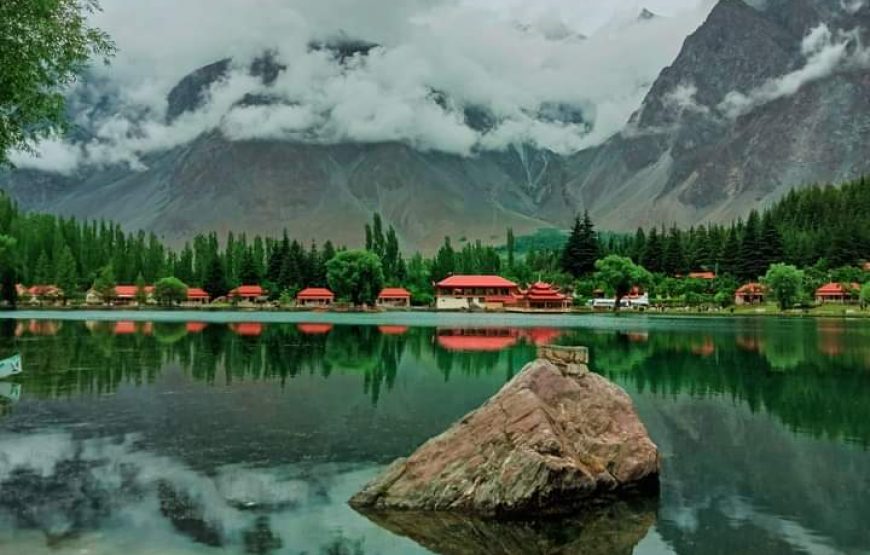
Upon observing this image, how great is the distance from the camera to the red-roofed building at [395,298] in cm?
17688

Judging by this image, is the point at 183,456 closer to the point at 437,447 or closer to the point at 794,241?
the point at 437,447

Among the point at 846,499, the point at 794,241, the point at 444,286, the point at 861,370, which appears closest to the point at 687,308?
the point at 794,241

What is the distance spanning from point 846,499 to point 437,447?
10.4 metres

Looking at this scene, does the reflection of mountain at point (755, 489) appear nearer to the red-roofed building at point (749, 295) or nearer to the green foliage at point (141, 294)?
the red-roofed building at point (749, 295)

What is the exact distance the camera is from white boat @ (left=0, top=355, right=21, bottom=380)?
41875mm

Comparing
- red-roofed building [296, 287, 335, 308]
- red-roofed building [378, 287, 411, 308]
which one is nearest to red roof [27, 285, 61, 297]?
red-roofed building [296, 287, 335, 308]

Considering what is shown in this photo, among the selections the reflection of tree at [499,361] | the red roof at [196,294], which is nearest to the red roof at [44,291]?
the red roof at [196,294]

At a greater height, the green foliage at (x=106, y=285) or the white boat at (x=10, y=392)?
the green foliage at (x=106, y=285)

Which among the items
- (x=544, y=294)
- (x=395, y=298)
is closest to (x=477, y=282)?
(x=395, y=298)

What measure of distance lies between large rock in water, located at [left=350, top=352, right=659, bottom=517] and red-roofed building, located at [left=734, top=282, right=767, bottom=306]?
138m

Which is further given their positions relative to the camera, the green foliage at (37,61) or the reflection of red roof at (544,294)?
the reflection of red roof at (544,294)

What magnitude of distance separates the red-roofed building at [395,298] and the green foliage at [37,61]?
501ft

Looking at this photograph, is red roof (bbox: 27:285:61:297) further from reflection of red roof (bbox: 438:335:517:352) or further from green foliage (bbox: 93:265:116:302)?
reflection of red roof (bbox: 438:335:517:352)

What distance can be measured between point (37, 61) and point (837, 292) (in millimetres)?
146827
